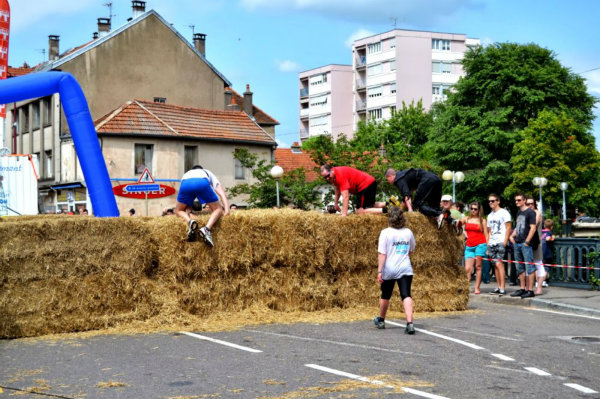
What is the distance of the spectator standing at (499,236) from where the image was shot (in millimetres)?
16969

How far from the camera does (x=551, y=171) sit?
45.3 meters

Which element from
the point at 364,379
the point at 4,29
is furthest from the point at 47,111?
the point at 364,379

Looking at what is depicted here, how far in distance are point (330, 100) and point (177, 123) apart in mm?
66389

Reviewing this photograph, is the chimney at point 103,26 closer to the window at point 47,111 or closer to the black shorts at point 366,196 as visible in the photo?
the window at point 47,111

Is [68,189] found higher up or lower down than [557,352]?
higher up

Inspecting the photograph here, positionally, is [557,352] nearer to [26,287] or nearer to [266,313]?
[266,313]

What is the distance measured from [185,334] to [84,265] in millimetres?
1777

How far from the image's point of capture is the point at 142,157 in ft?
150

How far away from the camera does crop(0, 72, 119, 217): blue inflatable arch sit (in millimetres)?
16938

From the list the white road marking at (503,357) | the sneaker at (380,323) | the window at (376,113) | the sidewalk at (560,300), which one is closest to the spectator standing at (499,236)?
the sidewalk at (560,300)

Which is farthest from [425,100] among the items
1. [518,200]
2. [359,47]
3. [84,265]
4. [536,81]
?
[84,265]

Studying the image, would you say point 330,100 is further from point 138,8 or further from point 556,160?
point 556,160

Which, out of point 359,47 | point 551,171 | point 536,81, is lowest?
point 551,171

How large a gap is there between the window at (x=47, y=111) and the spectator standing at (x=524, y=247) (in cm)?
3964
